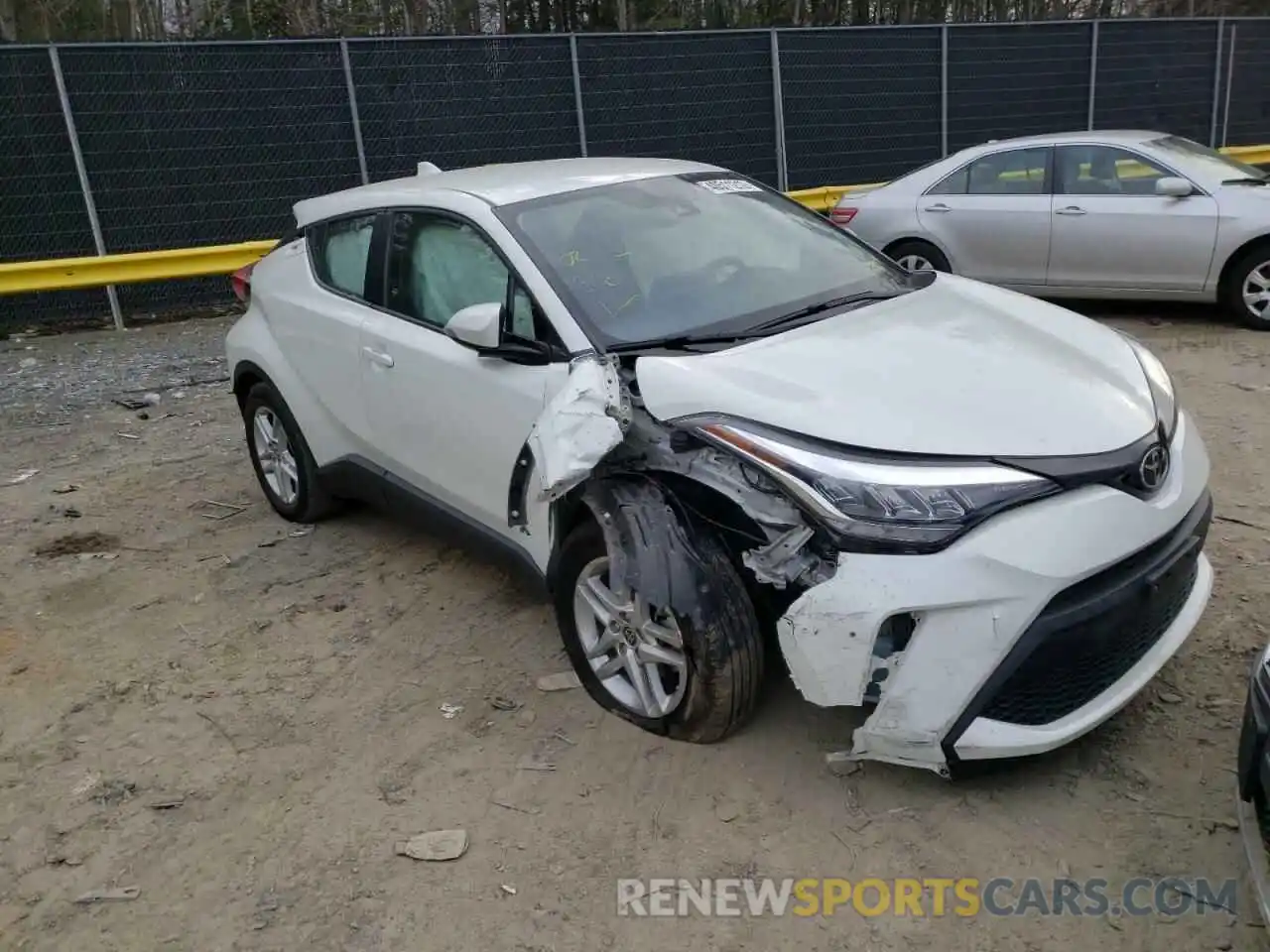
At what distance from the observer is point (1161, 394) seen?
329 centimetres

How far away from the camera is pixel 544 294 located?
141 inches

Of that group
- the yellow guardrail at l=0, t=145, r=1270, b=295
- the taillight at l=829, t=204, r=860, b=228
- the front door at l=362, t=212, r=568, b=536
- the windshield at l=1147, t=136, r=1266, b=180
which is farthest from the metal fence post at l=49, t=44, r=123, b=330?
the windshield at l=1147, t=136, r=1266, b=180

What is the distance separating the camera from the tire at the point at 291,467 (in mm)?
5082

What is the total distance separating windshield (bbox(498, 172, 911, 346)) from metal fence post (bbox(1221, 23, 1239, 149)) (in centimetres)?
1370

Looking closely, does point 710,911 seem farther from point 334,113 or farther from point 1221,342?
point 334,113

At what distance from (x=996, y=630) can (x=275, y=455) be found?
12.9 ft

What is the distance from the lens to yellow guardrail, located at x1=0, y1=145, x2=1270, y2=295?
9.26 metres

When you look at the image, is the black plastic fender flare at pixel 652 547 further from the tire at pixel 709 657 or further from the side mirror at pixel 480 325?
the side mirror at pixel 480 325

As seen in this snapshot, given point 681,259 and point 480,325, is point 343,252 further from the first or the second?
point 681,259

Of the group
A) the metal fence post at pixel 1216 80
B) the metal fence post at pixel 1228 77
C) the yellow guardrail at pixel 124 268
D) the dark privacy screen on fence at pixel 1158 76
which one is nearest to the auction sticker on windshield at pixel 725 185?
the yellow guardrail at pixel 124 268

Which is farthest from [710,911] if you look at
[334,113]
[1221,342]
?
[334,113]

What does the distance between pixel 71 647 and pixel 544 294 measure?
2478 mm

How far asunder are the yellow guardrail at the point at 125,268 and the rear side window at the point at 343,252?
16.4ft

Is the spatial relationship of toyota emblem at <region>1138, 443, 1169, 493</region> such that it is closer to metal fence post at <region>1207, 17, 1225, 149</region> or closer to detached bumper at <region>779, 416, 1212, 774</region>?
detached bumper at <region>779, 416, 1212, 774</region>
